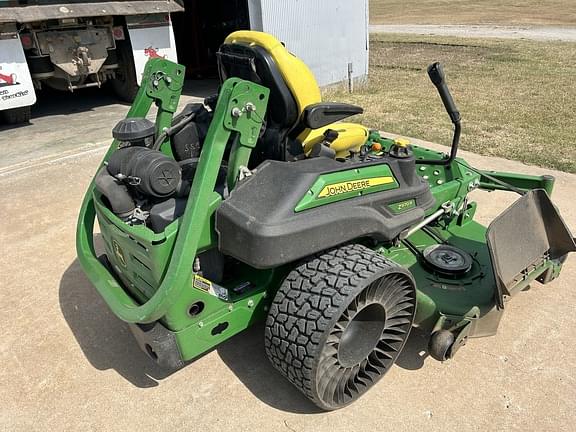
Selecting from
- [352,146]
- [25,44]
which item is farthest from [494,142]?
[25,44]

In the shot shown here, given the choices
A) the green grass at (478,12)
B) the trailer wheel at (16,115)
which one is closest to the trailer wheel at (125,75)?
the trailer wheel at (16,115)

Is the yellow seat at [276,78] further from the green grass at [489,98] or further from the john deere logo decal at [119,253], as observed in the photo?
the green grass at [489,98]

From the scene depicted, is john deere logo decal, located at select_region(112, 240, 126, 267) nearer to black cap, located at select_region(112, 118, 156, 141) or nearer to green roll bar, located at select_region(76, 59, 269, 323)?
green roll bar, located at select_region(76, 59, 269, 323)

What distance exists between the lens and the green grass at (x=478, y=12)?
80.7 feet

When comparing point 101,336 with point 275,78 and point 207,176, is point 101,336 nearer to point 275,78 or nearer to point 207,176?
point 207,176

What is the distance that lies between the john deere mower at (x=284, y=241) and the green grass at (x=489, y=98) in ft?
10.7

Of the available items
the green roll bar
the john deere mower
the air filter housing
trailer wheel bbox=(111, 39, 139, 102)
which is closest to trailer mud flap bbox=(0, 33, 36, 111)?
trailer wheel bbox=(111, 39, 139, 102)

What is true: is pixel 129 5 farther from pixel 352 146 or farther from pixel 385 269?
pixel 385 269

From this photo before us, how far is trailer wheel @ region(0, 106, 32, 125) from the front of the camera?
25.4 ft

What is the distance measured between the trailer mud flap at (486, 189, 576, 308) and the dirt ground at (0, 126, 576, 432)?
0.40 m

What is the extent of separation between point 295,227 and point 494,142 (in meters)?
4.90

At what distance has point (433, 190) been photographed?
3.06 m

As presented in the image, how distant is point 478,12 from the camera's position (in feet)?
94.8

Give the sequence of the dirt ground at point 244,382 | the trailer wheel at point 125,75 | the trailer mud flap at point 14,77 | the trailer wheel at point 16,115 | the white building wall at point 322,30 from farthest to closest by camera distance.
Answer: the trailer wheel at point 125,75 < the white building wall at point 322,30 < the trailer wheel at point 16,115 < the trailer mud flap at point 14,77 < the dirt ground at point 244,382
